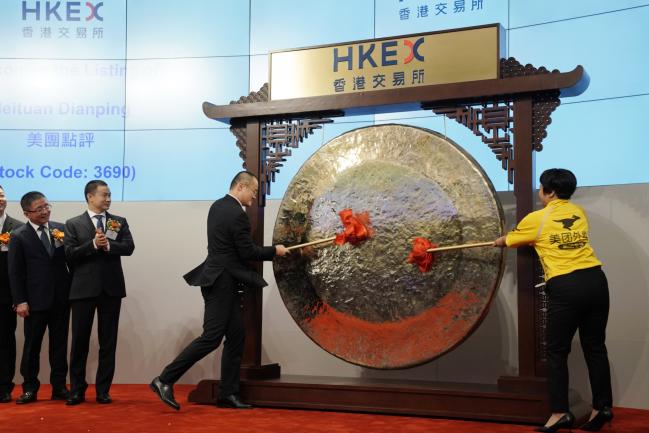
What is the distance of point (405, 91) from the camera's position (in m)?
4.21

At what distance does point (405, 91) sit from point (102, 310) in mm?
1976

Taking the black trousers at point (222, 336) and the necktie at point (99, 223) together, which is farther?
the necktie at point (99, 223)

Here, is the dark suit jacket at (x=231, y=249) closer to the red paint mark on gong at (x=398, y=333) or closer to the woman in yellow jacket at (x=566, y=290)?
the red paint mark on gong at (x=398, y=333)

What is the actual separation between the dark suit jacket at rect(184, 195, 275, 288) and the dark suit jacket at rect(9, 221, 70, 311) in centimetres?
91

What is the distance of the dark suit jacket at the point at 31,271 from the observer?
14.9ft

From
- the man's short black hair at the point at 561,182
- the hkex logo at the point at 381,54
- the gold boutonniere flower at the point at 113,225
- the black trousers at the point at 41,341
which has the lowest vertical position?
the black trousers at the point at 41,341

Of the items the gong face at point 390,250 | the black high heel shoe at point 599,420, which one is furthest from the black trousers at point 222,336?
the black high heel shoe at point 599,420

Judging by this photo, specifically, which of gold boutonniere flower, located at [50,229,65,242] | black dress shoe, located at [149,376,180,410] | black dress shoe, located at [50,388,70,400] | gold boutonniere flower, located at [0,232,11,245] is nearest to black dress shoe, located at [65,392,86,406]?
black dress shoe, located at [50,388,70,400]

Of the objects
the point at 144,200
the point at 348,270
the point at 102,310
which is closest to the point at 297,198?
the point at 348,270

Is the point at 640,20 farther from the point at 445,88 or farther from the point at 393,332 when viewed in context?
the point at 393,332

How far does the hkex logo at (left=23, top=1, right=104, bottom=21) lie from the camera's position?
19.1 feet

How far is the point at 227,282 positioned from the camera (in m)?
4.20

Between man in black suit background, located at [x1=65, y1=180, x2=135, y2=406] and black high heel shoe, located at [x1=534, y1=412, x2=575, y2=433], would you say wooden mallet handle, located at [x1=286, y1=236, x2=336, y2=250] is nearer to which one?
man in black suit background, located at [x1=65, y1=180, x2=135, y2=406]

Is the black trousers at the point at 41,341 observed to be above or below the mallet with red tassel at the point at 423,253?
below
